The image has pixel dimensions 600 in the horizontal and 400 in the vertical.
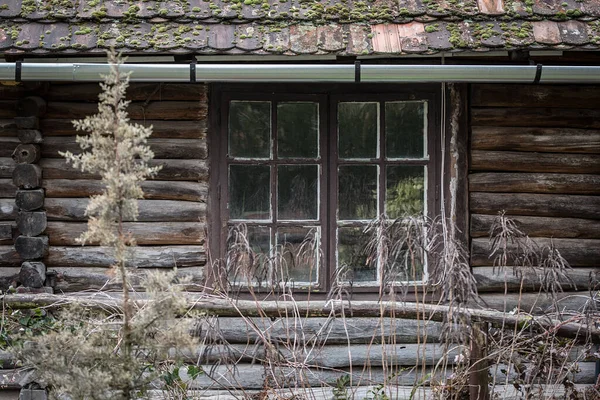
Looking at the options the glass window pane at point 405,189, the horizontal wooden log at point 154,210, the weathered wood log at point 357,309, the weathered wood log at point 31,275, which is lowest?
the weathered wood log at point 357,309

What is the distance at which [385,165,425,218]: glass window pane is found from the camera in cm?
636

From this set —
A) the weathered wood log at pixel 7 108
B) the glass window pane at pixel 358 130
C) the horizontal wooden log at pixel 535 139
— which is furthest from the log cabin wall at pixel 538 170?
the weathered wood log at pixel 7 108

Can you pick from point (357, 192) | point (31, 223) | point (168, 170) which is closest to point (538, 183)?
point (357, 192)

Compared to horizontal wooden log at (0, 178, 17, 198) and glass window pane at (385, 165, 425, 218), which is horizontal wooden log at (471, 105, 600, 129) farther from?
horizontal wooden log at (0, 178, 17, 198)

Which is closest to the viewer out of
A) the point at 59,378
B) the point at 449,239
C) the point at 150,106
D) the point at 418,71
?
the point at 59,378

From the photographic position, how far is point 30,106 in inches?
236

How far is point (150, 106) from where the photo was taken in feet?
20.3

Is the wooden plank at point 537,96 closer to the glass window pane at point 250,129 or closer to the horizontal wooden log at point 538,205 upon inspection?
the horizontal wooden log at point 538,205

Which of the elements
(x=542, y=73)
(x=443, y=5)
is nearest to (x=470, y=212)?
(x=542, y=73)

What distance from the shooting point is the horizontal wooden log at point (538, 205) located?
20.5 ft

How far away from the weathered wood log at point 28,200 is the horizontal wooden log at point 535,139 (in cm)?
332

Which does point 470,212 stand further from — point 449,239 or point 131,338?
point 131,338

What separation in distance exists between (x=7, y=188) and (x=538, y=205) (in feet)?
13.6

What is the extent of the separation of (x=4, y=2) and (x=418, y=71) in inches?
122
